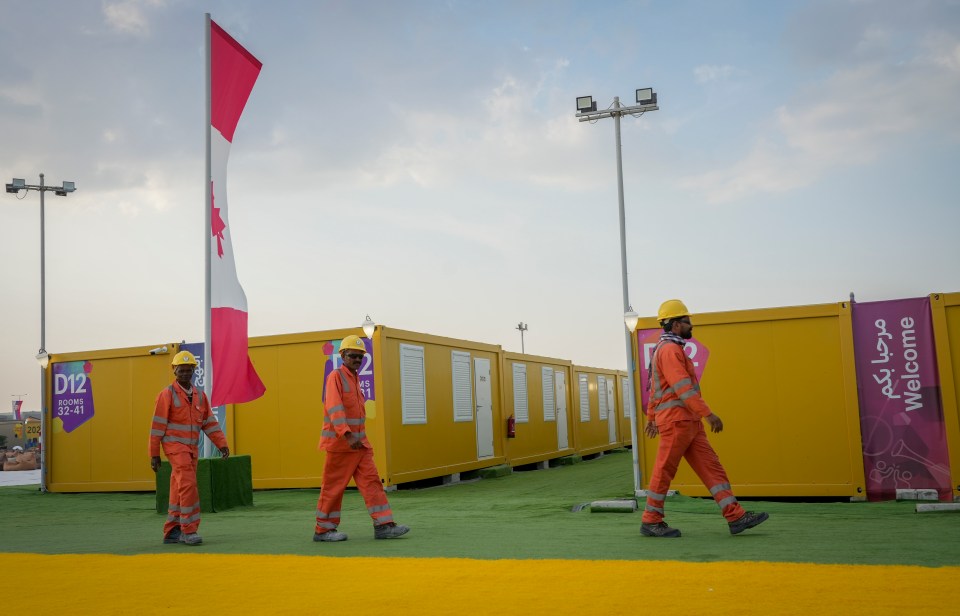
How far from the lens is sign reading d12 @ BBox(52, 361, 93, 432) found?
659 inches

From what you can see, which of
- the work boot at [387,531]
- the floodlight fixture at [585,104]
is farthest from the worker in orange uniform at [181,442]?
the floodlight fixture at [585,104]

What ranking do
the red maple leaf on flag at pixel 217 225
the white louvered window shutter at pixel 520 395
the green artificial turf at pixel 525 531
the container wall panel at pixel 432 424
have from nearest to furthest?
the green artificial turf at pixel 525 531, the red maple leaf on flag at pixel 217 225, the container wall panel at pixel 432 424, the white louvered window shutter at pixel 520 395

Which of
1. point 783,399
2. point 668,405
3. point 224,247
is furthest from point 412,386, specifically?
point 668,405

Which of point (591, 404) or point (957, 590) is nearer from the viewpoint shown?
point (957, 590)

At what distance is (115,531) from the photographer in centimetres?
908

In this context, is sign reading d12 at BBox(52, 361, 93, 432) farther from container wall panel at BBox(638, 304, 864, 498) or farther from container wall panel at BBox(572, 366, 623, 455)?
container wall panel at BBox(572, 366, 623, 455)

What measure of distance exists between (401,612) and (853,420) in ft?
25.5

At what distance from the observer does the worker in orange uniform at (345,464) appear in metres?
7.32

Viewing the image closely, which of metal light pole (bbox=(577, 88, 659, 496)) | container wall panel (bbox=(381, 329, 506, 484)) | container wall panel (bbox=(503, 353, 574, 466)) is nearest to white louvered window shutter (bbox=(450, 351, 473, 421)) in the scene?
container wall panel (bbox=(381, 329, 506, 484))

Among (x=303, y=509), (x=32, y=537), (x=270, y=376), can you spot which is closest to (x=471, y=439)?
(x=270, y=376)

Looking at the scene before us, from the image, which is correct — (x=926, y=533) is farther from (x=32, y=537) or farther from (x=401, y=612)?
(x=32, y=537)

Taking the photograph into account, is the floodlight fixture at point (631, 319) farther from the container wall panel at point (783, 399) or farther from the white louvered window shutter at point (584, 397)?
the white louvered window shutter at point (584, 397)

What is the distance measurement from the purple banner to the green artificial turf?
578 millimetres

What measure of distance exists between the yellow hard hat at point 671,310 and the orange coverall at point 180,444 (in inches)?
160
